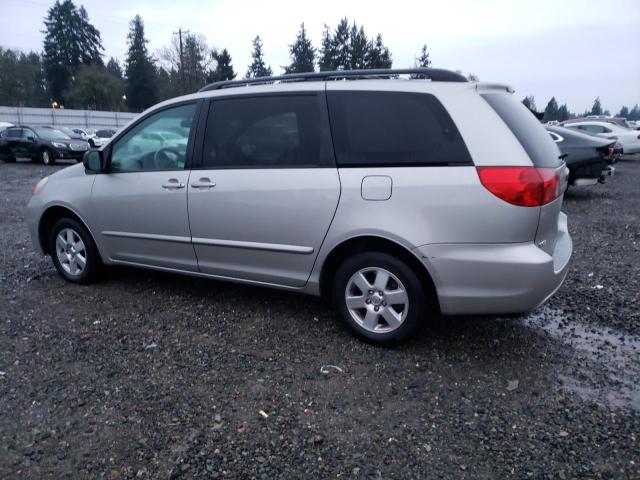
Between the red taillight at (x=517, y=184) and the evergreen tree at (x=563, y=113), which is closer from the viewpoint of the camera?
the red taillight at (x=517, y=184)

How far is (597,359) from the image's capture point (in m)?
3.54

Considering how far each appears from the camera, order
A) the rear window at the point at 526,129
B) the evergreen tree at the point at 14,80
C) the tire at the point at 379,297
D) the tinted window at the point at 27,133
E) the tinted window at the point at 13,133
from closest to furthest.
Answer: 1. the rear window at the point at 526,129
2. the tire at the point at 379,297
3. the tinted window at the point at 27,133
4. the tinted window at the point at 13,133
5. the evergreen tree at the point at 14,80

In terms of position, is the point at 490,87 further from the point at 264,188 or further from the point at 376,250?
the point at 264,188

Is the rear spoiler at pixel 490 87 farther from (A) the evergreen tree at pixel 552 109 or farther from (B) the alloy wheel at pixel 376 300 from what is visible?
(A) the evergreen tree at pixel 552 109

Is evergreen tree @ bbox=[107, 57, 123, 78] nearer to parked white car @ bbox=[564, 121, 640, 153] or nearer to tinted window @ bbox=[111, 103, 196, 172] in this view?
parked white car @ bbox=[564, 121, 640, 153]

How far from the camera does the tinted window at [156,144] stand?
14.2 feet

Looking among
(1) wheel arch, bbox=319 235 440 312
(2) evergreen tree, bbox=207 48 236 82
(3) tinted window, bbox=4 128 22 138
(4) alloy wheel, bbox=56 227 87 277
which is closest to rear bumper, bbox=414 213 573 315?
(1) wheel arch, bbox=319 235 440 312

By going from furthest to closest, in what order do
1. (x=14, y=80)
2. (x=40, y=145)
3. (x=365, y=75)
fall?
(x=14, y=80) < (x=40, y=145) < (x=365, y=75)

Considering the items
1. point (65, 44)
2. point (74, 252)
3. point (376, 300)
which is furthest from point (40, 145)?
point (65, 44)

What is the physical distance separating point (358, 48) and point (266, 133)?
73.0m

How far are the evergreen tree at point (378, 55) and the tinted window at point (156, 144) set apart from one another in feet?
217

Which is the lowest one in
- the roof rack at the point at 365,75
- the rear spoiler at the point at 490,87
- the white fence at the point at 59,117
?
the rear spoiler at the point at 490,87

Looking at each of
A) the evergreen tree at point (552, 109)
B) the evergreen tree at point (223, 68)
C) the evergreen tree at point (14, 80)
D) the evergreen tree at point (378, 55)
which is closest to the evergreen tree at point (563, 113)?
the evergreen tree at point (552, 109)

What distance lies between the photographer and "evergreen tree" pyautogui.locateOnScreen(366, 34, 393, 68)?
68863 mm
